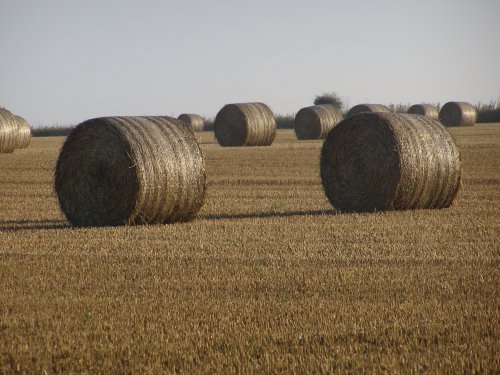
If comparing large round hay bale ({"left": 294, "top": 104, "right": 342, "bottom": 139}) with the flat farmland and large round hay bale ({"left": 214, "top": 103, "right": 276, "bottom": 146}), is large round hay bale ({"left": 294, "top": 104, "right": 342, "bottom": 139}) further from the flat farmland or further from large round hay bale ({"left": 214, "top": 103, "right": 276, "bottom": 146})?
the flat farmland

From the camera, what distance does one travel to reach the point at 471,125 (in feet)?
171

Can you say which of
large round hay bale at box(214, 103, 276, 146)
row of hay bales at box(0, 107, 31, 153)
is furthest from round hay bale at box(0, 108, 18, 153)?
large round hay bale at box(214, 103, 276, 146)

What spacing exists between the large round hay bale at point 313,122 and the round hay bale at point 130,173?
26069mm

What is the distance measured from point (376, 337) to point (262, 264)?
10.8ft

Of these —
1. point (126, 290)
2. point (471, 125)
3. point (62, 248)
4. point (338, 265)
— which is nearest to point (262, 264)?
point (338, 265)

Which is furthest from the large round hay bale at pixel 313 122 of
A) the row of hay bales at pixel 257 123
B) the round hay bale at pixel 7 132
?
the round hay bale at pixel 7 132

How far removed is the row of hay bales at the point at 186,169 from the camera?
539 inches

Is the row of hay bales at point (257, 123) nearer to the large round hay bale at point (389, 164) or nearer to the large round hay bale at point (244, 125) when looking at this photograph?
the large round hay bale at point (244, 125)

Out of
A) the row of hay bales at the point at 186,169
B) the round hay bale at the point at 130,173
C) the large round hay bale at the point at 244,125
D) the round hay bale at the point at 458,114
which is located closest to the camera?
the round hay bale at the point at 130,173

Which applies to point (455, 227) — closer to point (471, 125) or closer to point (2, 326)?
point (2, 326)

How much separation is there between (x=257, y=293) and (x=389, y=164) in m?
7.20

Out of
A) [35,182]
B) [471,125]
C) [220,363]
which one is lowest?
[471,125]

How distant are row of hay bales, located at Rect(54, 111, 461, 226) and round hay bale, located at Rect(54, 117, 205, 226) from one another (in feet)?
0.05

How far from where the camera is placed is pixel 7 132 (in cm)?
3353
